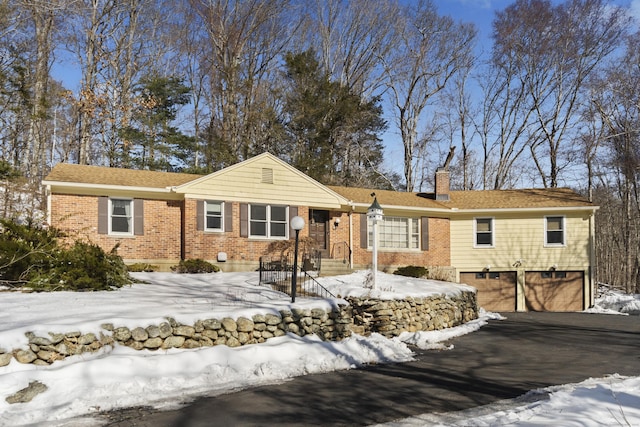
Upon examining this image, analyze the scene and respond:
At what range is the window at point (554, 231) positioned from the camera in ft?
70.4

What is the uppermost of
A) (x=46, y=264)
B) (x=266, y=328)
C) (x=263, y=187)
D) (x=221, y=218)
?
(x=263, y=187)

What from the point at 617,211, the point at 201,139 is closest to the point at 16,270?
the point at 201,139

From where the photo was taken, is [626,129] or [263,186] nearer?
[263,186]

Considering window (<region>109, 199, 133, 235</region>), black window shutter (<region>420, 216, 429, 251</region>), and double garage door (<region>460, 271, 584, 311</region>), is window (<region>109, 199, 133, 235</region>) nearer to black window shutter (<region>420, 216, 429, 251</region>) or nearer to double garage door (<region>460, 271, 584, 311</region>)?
black window shutter (<region>420, 216, 429, 251</region>)

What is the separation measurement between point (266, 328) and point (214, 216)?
28.8 feet

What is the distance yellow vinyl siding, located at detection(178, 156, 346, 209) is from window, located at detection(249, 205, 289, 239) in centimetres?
29

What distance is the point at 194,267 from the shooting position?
16.1 meters

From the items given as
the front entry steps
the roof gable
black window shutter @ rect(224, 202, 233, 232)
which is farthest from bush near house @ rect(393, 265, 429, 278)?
black window shutter @ rect(224, 202, 233, 232)

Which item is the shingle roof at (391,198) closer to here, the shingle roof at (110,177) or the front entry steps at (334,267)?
the front entry steps at (334,267)

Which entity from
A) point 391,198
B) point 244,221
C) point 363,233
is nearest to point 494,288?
point 391,198

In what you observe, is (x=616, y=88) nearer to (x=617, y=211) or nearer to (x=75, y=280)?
(x=617, y=211)

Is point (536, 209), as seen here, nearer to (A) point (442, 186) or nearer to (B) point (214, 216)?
(A) point (442, 186)

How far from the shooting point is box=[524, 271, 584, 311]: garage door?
69.7ft

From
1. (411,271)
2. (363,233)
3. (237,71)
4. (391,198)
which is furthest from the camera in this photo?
(237,71)
